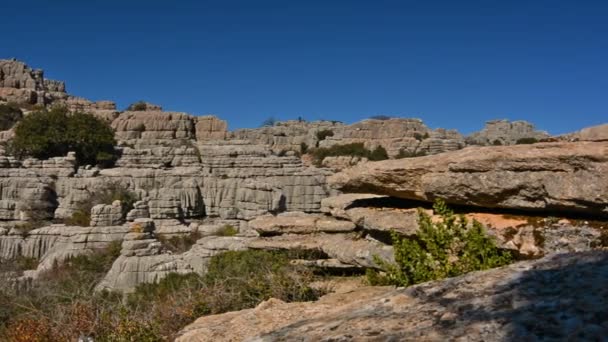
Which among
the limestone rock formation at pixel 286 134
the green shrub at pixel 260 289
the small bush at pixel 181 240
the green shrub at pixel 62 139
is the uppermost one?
the limestone rock formation at pixel 286 134

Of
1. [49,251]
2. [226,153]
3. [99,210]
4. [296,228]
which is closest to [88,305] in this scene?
[296,228]

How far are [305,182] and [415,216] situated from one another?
2087 cm

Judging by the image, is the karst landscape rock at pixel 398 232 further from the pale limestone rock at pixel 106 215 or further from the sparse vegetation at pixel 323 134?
the sparse vegetation at pixel 323 134

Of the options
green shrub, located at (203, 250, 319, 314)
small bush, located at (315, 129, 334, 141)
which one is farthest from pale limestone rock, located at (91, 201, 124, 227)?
small bush, located at (315, 129, 334, 141)

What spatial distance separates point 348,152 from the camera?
139 feet

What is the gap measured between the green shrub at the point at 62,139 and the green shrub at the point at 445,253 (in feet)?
92.8

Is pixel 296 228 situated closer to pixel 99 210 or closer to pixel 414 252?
pixel 414 252

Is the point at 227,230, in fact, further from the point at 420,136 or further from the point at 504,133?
the point at 504,133

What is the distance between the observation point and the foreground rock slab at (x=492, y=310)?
5.73 ft

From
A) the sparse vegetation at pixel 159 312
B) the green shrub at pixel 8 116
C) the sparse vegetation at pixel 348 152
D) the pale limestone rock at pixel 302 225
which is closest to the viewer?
the sparse vegetation at pixel 159 312

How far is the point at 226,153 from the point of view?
95.6ft

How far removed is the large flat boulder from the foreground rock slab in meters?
2.55

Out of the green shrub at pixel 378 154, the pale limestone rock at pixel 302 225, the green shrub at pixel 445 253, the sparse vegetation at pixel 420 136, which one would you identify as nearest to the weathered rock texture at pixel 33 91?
the green shrub at pixel 378 154

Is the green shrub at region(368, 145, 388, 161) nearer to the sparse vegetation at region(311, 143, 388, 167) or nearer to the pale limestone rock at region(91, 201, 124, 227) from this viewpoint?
the sparse vegetation at region(311, 143, 388, 167)
